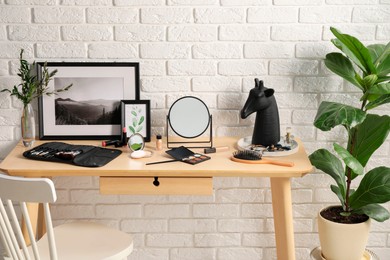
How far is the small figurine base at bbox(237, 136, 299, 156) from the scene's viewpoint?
7.77 feet

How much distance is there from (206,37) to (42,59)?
711mm

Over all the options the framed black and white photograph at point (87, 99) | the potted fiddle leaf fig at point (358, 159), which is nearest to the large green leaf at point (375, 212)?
the potted fiddle leaf fig at point (358, 159)

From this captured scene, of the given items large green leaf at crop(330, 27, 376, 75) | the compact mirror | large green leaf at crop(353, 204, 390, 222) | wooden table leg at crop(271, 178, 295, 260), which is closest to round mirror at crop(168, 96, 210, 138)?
the compact mirror

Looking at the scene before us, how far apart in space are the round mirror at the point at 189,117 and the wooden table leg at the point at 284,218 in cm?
Result: 38

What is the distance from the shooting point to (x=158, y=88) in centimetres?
260

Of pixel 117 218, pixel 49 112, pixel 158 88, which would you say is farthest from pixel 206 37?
pixel 117 218

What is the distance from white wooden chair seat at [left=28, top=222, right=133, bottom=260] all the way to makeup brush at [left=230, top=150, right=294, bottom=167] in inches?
20.3

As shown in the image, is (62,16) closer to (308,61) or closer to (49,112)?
(49,112)

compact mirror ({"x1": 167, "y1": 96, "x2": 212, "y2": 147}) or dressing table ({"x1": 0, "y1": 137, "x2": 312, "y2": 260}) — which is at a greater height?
compact mirror ({"x1": 167, "y1": 96, "x2": 212, "y2": 147})

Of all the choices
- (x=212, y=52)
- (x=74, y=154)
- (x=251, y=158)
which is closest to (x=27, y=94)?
(x=74, y=154)

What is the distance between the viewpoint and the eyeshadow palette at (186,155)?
2.29 metres

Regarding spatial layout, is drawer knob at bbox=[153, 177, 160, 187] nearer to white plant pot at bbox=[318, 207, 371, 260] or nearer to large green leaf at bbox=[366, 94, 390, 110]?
white plant pot at bbox=[318, 207, 371, 260]

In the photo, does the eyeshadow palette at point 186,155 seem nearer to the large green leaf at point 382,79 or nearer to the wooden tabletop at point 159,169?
the wooden tabletop at point 159,169

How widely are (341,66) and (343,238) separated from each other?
0.69m
